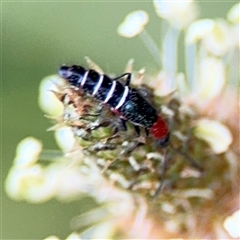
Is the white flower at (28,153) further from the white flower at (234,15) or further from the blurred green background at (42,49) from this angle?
the white flower at (234,15)

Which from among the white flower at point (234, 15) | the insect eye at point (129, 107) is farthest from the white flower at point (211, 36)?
the insect eye at point (129, 107)

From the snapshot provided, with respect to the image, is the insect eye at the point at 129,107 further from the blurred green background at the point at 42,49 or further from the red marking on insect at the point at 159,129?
the blurred green background at the point at 42,49

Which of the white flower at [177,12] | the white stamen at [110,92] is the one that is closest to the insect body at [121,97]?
the white stamen at [110,92]

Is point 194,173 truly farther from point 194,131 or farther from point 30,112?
point 30,112

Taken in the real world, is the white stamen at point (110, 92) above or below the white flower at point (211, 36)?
below

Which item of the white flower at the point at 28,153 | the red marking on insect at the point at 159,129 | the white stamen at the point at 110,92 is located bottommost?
the red marking on insect at the point at 159,129

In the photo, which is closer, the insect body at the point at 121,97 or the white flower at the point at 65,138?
the insect body at the point at 121,97

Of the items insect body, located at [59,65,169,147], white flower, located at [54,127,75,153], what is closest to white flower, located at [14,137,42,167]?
white flower, located at [54,127,75,153]
